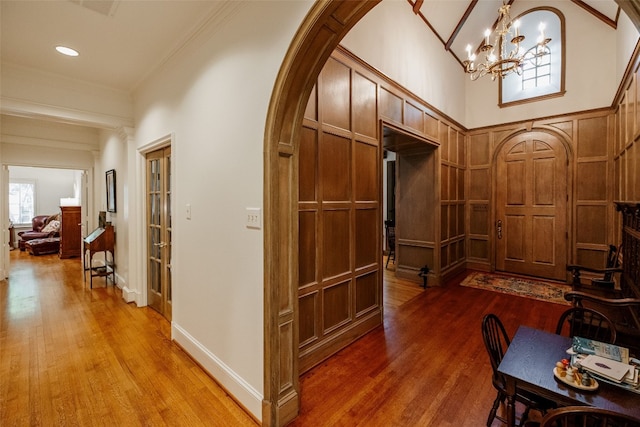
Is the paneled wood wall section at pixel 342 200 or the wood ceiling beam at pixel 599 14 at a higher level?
the wood ceiling beam at pixel 599 14

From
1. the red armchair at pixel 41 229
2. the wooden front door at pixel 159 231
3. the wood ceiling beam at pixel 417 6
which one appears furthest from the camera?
the red armchair at pixel 41 229

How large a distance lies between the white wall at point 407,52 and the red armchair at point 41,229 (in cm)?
956

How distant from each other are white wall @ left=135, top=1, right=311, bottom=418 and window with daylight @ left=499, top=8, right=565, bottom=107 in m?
4.93

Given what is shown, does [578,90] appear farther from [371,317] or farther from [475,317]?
[371,317]

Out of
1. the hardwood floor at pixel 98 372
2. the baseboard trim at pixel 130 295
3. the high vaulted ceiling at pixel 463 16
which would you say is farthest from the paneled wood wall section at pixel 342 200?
the baseboard trim at pixel 130 295

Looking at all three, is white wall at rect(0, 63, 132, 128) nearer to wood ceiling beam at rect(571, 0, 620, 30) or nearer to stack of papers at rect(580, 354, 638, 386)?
stack of papers at rect(580, 354, 638, 386)

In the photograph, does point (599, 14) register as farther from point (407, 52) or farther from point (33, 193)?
point (33, 193)

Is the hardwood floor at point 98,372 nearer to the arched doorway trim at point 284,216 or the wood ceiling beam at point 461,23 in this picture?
the arched doorway trim at point 284,216

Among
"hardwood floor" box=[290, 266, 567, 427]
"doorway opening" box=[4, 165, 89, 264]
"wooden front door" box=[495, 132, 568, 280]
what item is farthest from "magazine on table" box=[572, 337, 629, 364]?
"doorway opening" box=[4, 165, 89, 264]

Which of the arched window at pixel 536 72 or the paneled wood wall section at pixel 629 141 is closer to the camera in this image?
the paneled wood wall section at pixel 629 141

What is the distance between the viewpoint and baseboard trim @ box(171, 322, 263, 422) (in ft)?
6.06

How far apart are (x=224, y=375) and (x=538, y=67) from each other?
261 inches

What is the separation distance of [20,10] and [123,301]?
335cm

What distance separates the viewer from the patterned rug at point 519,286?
4.13m
